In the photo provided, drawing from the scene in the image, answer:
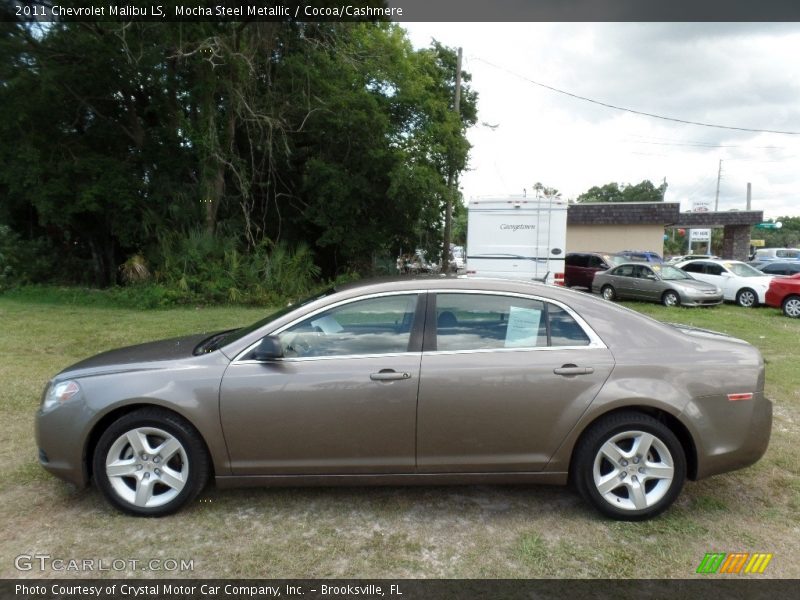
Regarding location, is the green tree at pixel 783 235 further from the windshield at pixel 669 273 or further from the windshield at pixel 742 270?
the windshield at pixel 669 273

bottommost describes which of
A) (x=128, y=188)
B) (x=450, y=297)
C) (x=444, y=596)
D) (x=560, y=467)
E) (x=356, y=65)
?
(x=444, y=596)

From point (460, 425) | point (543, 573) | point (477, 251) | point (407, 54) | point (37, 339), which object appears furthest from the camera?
point (407, 54)

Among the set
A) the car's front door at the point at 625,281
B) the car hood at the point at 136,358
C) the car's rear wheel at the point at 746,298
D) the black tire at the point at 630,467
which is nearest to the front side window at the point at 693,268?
the car's rear wheel at the point at 746,298

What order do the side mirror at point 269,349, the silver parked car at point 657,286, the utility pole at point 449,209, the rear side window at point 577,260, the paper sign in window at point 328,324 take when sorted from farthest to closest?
the rear side window at point 577,260 → the utility pole at point 449,209 → the silver parked car at point 657,286 → the paper sign in window at point 328,324 → the side mirror at point 269,349

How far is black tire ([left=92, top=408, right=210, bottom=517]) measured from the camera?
3209 mm

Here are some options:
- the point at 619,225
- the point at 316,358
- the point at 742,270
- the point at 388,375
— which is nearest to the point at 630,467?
the point at 388,375

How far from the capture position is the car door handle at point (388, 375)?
3.16 metres

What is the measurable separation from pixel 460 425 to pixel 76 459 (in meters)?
2.40

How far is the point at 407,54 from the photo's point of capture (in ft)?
54.5

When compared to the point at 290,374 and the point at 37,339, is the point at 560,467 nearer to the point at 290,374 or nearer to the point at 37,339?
the point at 290,374

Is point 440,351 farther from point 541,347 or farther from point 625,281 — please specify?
point 625,281

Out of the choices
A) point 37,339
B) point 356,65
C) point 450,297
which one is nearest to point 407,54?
point 356,65

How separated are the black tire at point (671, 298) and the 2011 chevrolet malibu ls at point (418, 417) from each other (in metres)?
12.5

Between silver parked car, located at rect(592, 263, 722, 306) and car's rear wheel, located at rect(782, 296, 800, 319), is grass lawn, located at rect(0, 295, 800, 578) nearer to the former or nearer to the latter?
car's rear wheel, located at rect(782, 296, 800, 319)
